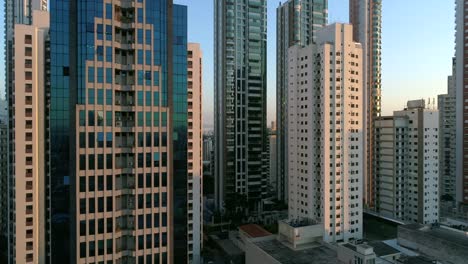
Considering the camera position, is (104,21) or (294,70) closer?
(104,21)

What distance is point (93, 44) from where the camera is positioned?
Result: 87.6ft

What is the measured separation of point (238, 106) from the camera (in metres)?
71.0

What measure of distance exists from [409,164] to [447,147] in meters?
29.3

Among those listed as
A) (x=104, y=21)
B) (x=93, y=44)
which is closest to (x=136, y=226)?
(x=93, y=44)

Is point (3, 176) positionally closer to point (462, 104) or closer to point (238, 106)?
point (238, 106)

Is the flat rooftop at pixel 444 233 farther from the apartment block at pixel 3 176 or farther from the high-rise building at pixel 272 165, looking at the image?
the apartment block at pixel 3 176

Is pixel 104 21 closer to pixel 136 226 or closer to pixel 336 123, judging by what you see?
pixel 136 226

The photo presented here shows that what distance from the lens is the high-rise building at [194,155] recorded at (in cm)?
4172

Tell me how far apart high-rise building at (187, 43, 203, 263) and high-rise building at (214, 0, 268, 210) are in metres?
25.5

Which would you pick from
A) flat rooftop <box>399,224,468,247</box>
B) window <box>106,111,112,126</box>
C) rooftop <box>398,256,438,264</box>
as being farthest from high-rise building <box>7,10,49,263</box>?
flat rooftop <box>399,224,468,247</box>

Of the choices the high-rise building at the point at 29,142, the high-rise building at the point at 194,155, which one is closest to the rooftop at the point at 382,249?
the high-rise building at the point at 194,155

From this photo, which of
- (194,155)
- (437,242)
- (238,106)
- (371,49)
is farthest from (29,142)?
(371,49)

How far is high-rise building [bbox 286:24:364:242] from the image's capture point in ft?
160

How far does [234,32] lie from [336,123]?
Answer: 32979 mm
